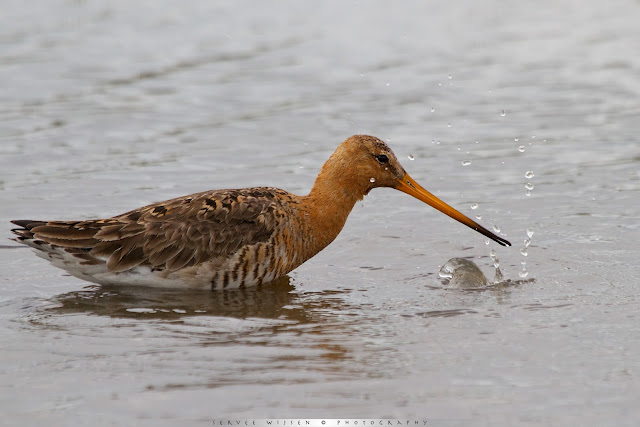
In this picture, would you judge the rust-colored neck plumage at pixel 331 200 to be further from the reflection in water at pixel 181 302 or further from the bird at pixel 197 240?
the reflection in water at pixel 181 302

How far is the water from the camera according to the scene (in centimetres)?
592

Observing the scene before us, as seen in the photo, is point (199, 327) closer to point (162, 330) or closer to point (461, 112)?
point (162, 330)

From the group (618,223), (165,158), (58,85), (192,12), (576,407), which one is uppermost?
(192,12)

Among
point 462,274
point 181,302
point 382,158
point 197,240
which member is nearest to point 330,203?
point 382,158

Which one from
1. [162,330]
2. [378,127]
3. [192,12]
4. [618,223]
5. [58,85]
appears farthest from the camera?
[192,12]

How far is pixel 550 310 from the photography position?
7.30 metres

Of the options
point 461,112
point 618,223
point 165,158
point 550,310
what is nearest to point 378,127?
point 461,112

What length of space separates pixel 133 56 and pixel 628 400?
1060cm

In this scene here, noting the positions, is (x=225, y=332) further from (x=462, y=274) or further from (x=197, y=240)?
(x=462, y=274)

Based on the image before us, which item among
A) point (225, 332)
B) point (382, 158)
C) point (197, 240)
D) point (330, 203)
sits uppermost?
point (382, 158)

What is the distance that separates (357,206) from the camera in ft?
32.9

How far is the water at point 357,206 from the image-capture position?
19.4ft

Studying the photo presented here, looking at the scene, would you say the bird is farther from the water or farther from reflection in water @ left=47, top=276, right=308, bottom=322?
the water

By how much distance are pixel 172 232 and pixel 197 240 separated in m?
0.20
